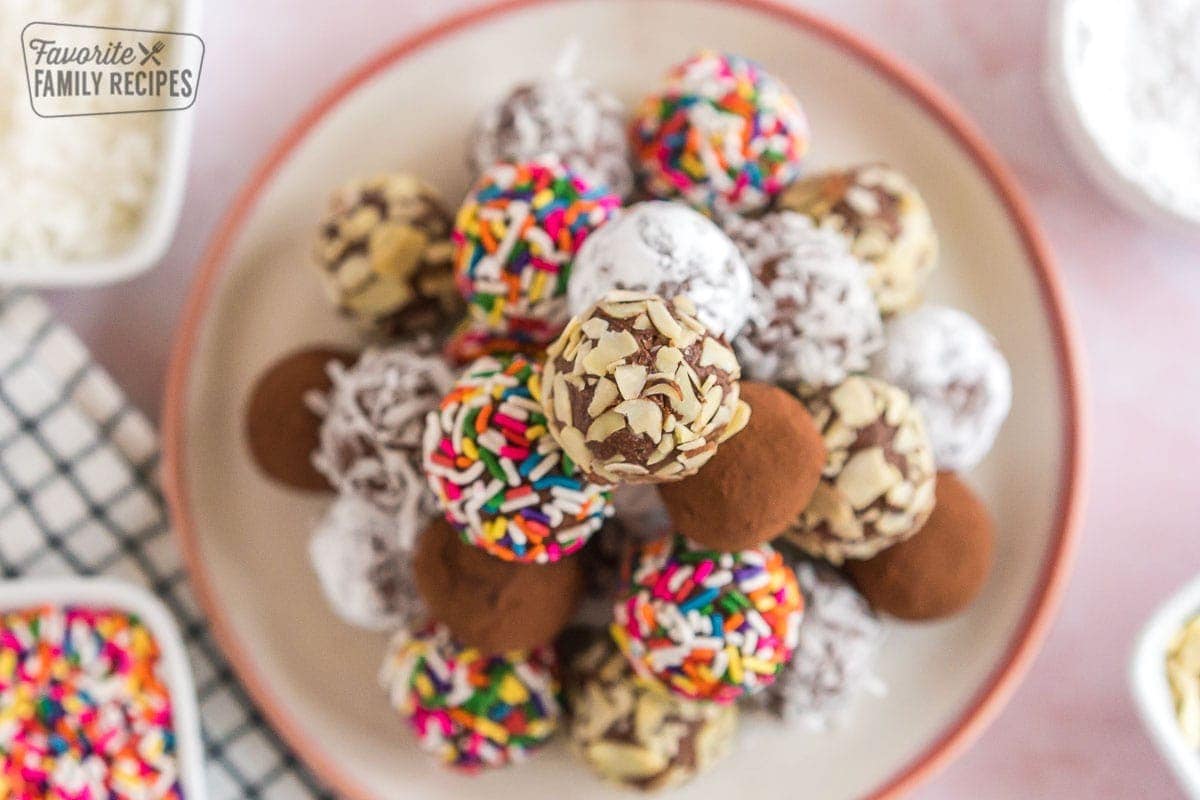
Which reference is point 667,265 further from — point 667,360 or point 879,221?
point 879,221

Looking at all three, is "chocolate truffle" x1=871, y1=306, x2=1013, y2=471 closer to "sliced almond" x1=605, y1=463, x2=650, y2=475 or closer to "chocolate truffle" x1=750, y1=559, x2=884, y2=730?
"chocolate truffle" x1=750, y1=559, x2=884, y2=730

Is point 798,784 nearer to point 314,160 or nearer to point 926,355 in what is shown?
point 926,355

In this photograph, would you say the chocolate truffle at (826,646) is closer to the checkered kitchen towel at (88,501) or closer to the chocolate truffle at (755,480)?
the chocolate truffle at (755,480)

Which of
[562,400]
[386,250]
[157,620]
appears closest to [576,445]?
[562,400]

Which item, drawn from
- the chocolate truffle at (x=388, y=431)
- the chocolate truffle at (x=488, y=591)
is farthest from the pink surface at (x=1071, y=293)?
the chocolate truffle at (x=488, y=591)

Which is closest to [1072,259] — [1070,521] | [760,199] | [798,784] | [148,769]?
[1070,521]

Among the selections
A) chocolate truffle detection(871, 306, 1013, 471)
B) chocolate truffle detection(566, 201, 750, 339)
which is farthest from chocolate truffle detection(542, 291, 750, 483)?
chocolate truffle detection(871, 306, 1013, 471)
